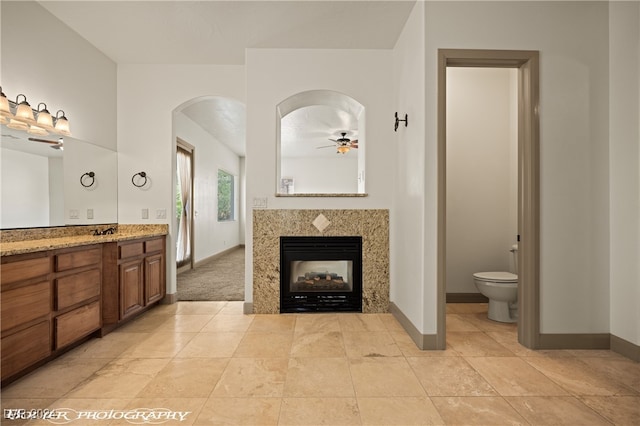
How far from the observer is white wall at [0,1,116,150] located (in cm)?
271

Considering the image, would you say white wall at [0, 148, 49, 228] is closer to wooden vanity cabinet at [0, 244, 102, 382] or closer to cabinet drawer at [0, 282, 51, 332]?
wooden vanity cabinet at [0, 244, 102, 382]

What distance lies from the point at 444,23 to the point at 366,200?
1756 millimetres

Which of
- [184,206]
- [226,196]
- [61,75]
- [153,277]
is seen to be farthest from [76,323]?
[226,196]

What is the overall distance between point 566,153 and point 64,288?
391 cm

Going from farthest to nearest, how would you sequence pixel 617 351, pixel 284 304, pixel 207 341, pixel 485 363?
pixel 284 304 < pixel 207 341 < pixel 617 351 < pixel 485 363

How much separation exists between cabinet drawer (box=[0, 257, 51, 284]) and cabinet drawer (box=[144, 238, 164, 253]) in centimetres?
126

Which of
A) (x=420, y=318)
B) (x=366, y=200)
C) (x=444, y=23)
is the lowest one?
(x=420, y=318)

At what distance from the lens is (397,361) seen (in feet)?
8.00

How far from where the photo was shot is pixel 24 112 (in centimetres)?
269

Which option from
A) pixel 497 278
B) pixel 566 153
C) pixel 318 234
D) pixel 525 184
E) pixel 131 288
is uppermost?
pixel 566 153

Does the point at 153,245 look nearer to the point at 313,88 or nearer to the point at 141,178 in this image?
the point at 141,178

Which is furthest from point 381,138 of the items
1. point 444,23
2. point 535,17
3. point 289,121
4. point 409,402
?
point 289,121

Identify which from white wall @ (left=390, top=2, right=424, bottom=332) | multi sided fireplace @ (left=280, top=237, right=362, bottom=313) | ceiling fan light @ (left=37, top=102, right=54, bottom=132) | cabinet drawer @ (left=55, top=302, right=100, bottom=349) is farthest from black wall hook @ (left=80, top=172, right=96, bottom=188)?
white wall @ (left=390, top=2, right=424, bottom=332)

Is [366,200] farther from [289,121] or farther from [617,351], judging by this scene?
[289,121]
